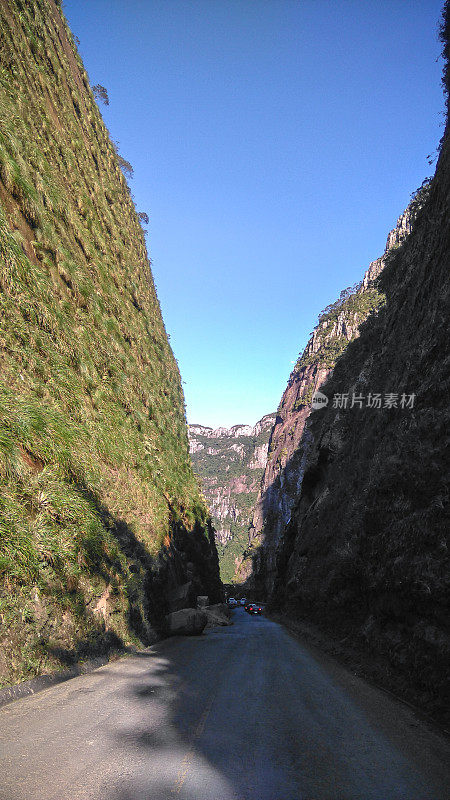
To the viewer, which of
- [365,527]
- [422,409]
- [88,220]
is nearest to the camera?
[422,409]

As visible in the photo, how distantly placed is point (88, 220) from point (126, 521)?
42.5 feet

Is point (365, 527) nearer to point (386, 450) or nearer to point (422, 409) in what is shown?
point (386, 450)

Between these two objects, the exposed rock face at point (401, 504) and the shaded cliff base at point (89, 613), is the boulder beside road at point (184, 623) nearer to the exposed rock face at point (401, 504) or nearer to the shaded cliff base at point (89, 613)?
the shaded cliff base at point (89, 613)

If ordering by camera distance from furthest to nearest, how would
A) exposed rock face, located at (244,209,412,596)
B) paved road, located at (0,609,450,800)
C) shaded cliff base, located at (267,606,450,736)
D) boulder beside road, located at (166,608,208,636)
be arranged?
exposed rock face, located at (244,209,412,596)
boulder beside road, located at (166,608,208,636)
shaded cliff base, located at (267,606,450,736)
paved road, located at (0,609,450,800)

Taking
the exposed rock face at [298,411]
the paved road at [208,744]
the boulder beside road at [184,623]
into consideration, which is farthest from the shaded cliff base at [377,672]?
the exposed rock face at [298,411]

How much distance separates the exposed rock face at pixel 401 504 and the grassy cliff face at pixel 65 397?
6327 mm

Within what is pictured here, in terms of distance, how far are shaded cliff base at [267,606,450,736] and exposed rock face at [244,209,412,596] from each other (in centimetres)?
5320

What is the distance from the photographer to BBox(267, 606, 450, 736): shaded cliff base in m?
5.32

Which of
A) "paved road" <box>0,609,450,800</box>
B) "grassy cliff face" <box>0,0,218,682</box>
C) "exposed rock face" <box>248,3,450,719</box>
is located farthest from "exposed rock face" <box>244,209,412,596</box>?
"paved road" <box>0,609,450,800</box>

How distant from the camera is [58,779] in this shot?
279 cm

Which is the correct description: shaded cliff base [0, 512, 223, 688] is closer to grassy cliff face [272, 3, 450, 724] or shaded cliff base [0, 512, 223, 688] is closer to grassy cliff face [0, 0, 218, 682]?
grassy cliff face [0, 0, 218, 682]

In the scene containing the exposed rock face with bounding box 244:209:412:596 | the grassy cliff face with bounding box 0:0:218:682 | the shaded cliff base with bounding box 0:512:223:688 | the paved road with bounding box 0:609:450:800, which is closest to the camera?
the paved road with bounding box 0:609:450:800

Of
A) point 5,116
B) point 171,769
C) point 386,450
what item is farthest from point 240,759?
point 5,116

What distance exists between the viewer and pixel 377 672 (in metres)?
7.49
